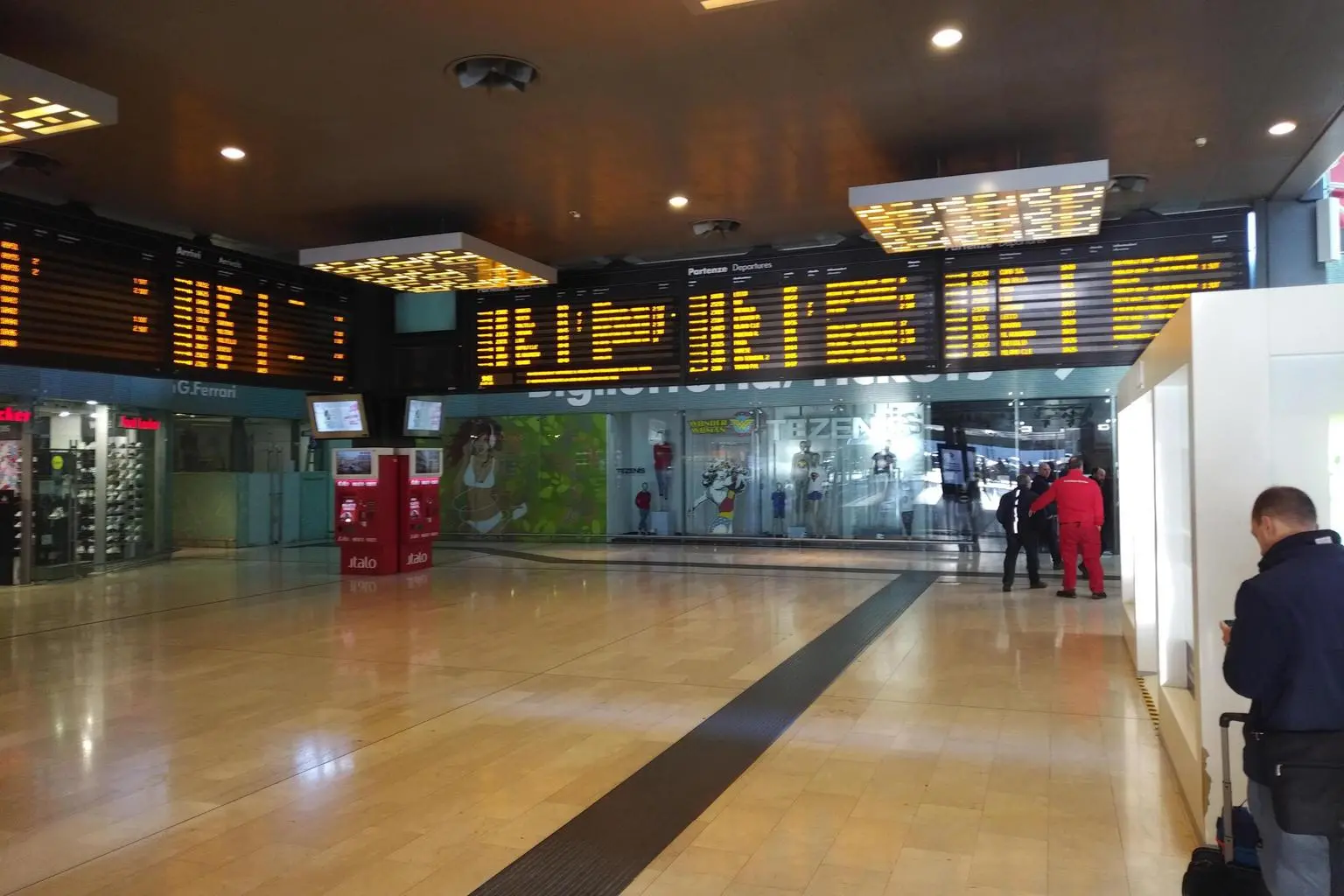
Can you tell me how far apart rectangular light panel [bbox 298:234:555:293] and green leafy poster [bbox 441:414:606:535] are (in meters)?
6.66

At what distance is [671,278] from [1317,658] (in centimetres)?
918

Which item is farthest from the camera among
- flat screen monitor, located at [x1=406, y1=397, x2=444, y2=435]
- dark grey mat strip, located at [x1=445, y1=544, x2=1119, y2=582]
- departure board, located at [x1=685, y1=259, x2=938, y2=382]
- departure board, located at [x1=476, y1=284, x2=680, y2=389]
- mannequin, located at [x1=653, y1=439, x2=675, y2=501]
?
mannequin, located at [x1=653, y1=439, x2=675, y2=501]

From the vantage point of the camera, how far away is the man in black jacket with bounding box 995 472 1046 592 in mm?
10250

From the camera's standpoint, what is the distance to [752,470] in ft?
55.2

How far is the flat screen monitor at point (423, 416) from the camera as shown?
12367 mm

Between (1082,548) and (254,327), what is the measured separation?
974 centimetres

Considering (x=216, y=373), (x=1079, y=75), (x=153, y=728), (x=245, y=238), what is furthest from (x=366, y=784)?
(x=245, y=238)

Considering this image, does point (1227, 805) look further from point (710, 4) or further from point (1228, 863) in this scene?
point (710, 4)

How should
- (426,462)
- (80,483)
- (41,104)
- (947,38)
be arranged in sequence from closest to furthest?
1. (41,104)
2. (947,38)
3. (426,462)
4. (80,483)

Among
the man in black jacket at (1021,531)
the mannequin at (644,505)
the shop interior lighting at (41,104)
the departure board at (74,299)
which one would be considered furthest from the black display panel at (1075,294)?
the departure board at (74,299)

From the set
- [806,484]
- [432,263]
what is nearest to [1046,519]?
[806,484]

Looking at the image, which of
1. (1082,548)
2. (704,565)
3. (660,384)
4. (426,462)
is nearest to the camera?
(1082,548)

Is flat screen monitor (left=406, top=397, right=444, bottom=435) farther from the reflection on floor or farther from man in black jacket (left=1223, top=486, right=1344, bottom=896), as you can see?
man in black jacket (left=1223, top=486, right=1344, bottom=896)


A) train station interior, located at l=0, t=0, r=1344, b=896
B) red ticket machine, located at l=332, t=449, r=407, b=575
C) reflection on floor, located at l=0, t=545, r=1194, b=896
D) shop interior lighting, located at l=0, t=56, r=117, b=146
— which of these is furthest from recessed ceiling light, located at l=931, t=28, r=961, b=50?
red ticket machine, located at l=332, t=449, r=407, b=575
